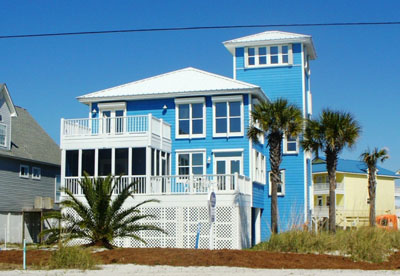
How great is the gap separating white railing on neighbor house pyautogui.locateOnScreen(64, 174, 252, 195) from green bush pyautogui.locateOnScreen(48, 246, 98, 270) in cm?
995

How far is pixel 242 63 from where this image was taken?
38.6 metres

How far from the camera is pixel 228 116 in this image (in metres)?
32.9

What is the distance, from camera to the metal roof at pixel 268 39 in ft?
123

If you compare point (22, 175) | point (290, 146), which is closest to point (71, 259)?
point (22, 175)

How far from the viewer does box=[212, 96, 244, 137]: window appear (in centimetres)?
3269

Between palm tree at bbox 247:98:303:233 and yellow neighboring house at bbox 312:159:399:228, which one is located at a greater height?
palm tree at bbox 247:98:303:233

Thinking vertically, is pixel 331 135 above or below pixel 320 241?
above

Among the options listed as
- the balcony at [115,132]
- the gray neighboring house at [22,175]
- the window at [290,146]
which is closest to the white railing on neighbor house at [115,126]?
the balcony at [115,132]

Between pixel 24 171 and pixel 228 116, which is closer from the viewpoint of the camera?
pixel 228 116

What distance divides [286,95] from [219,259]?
20904mm

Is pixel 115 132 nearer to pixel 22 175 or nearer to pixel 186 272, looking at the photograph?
pixel 22 175

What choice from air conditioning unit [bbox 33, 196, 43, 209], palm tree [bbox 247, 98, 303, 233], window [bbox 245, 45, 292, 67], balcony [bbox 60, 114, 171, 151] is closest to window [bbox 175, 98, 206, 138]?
balcony [bbox 60, 114, 171, 151]

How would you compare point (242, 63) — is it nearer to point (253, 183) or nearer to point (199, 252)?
point (253, 183)

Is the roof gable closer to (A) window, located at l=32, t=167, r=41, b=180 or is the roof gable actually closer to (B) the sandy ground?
(A) window, located at l=32, t=167, r=41, b=180
